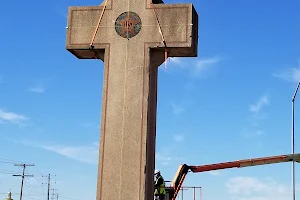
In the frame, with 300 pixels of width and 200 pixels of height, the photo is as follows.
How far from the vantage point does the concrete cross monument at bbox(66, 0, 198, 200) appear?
682 inches

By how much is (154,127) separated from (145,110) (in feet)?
3.57

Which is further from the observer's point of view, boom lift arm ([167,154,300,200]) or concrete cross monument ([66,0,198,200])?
boom lift arm ([167,154,300,200])

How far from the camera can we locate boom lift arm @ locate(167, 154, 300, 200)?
26.1 metres

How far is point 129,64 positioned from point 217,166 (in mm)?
11583

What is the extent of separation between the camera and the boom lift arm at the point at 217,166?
26.1 m

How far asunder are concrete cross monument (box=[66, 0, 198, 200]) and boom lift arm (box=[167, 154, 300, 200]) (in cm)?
772

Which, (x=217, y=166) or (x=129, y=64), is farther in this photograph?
(x=217, y=166)

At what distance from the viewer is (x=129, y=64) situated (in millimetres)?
18047

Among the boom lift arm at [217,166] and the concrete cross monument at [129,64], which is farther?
the boom lift arm at [217,166]

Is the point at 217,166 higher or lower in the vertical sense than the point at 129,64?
lower

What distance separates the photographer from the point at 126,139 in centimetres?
1748

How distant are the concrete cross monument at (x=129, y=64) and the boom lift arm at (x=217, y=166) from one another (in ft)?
25.3

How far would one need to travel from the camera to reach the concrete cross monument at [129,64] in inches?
682

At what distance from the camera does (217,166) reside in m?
28.0
